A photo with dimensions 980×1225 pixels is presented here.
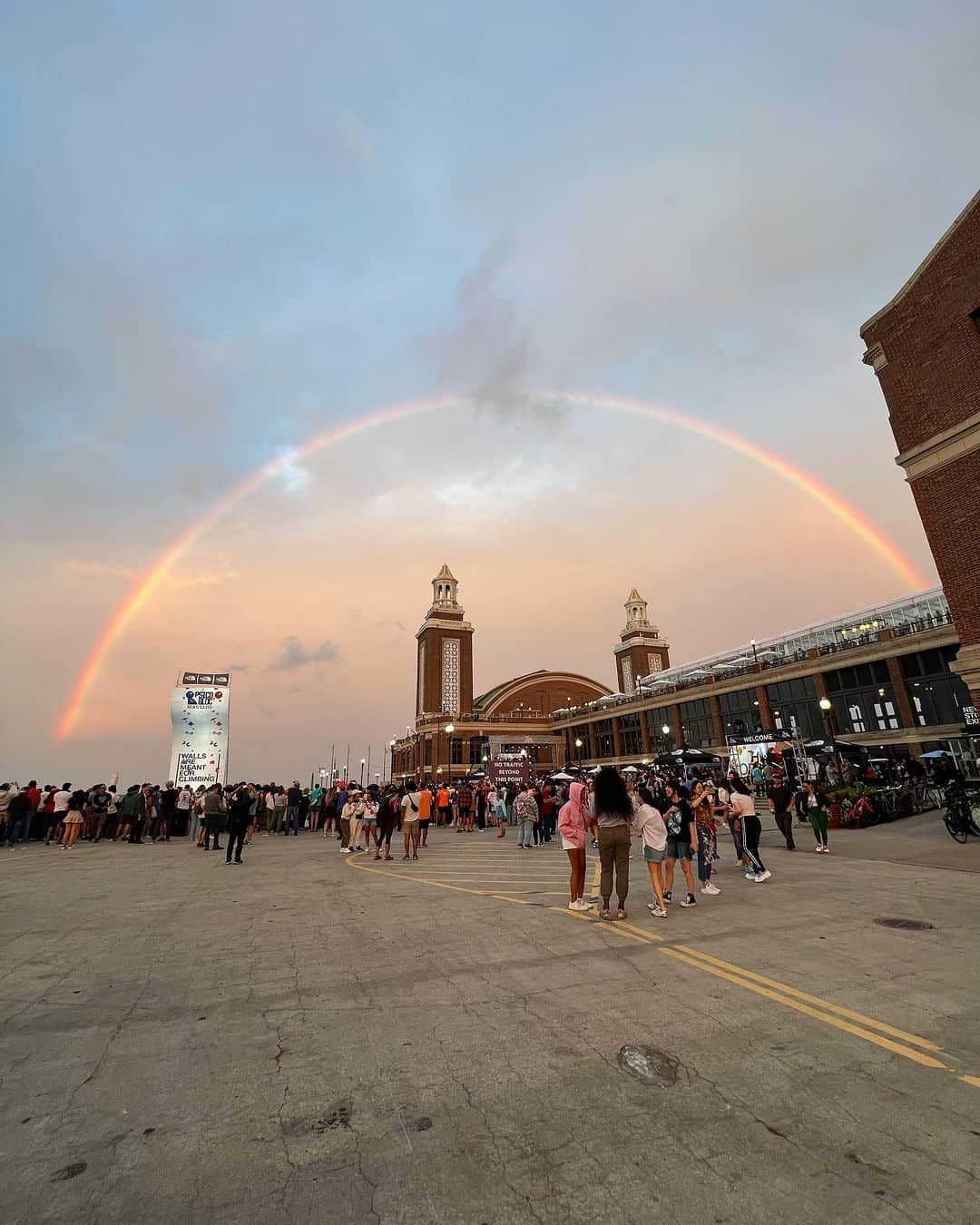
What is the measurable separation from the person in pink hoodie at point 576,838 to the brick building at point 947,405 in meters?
13.1

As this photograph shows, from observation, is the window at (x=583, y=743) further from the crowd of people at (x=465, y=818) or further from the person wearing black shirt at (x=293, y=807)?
the person wearing black shirt at (x=293, y=807)

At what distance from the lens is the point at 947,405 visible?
1711cm

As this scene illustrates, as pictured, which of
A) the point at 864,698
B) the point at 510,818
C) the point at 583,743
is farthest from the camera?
the point at 583,743

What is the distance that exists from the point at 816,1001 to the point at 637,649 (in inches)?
4466

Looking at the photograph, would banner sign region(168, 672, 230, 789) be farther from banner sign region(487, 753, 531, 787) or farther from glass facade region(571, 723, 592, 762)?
glass facade region(571, 723, 592, 762)

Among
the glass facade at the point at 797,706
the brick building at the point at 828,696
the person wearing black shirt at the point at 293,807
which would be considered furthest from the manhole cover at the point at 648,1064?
the glass facade at the point at 797,706

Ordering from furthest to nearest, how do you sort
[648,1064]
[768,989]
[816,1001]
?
[768,989]
[816,1001]
[648,1064]

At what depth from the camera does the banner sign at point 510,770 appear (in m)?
24.9

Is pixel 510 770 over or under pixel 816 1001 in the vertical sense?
over

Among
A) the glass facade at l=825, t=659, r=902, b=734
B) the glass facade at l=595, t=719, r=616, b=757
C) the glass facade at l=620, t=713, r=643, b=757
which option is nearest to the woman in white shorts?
the glass facade at l=825, t=659, r=902, b=734

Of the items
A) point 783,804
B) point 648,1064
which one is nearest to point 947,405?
point 783,804

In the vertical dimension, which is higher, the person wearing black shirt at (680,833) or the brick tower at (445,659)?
the brick tower at (445,659)

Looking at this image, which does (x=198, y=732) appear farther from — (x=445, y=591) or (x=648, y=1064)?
(x=445, y=591)

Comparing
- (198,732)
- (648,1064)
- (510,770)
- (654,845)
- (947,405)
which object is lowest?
(648,1064)
